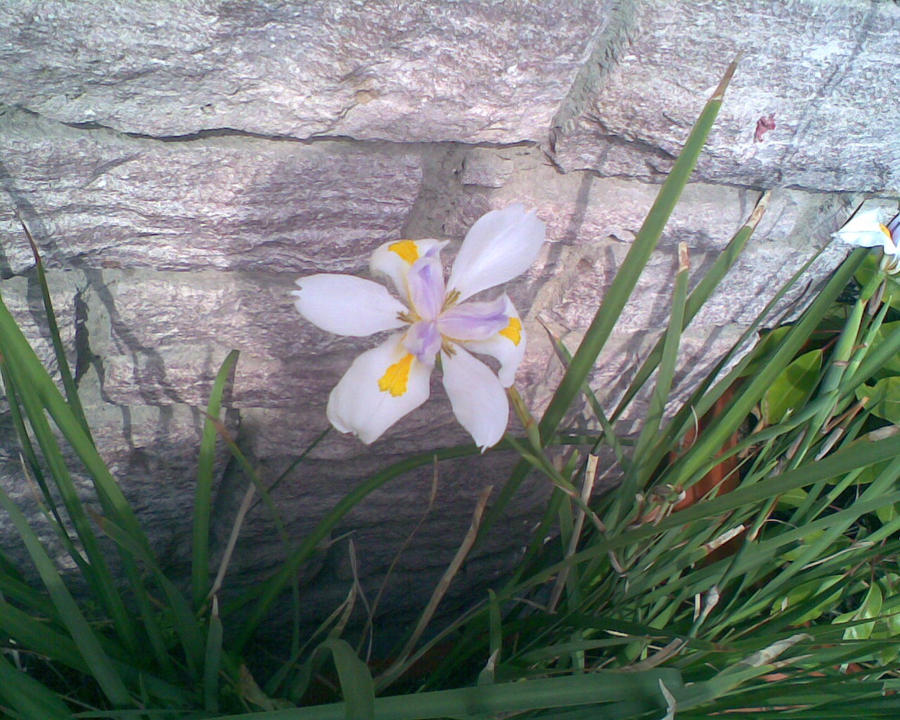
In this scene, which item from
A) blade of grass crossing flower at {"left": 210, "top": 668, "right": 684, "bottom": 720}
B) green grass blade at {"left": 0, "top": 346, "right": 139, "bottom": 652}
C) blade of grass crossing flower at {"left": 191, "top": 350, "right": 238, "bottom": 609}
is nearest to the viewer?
blade of grass crossing flower at {"left": 210, "top": 668, "right": 684, "bottom": 720}

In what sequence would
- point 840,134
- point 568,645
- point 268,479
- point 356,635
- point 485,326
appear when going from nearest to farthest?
point 485,326
point 568,645
point 840,134
point 268,479
point 356,635

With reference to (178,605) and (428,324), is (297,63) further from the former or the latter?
(178,605)

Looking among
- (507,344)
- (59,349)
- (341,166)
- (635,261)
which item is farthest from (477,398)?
(59,349)

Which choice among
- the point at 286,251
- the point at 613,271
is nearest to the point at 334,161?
the point at 286,251

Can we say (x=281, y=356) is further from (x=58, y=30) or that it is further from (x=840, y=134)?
(x=840, y=134)

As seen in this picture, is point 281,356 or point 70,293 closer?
point 70,293

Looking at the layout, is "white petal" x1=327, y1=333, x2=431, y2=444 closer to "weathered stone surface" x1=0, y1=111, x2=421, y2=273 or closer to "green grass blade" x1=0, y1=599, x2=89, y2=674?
"weathered stone surface" x1=0, y1=111, x2=421, y2=273

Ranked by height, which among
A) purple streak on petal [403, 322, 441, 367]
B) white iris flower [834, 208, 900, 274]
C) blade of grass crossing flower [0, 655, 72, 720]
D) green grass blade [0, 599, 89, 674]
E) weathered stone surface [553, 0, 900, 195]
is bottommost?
blade of grass crossing flower [0, 655, 72, 720]

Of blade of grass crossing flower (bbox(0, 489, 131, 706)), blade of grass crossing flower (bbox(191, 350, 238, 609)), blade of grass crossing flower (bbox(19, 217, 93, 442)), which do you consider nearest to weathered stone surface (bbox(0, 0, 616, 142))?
blade of grass crossing flower (bbox(19, 217, 93, 442))
